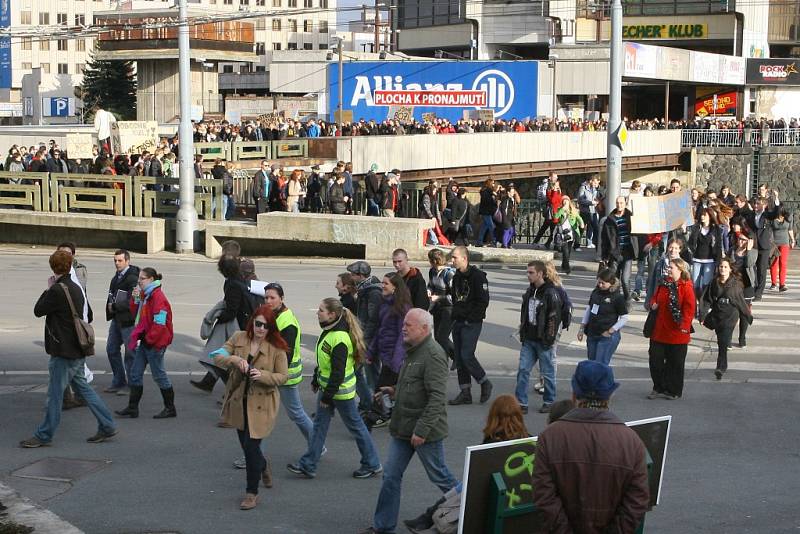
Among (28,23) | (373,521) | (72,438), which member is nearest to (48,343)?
(72,438)

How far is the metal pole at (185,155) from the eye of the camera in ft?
76.0

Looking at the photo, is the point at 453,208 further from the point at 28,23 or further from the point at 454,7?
the point at 28,23

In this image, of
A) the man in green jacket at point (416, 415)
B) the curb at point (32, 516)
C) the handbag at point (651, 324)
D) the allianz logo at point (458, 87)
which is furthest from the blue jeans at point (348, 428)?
the allianz logo at point (458, 87)

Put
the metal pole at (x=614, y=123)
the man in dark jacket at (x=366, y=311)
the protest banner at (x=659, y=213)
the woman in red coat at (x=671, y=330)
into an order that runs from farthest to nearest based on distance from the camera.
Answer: the metal pole at (x=614, y=123), the protest banner at (x=659, y=213), the woman in red coat at (x=671, y=330), the man in dark jacket at (x=366, y=311)

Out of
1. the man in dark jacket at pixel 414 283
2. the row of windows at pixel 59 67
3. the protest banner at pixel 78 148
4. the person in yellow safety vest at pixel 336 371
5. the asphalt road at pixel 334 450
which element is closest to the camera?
the asphalt road at pixel 334 450

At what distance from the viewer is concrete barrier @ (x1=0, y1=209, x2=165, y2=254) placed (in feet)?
80.1

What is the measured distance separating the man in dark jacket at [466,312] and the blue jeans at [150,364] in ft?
9.64

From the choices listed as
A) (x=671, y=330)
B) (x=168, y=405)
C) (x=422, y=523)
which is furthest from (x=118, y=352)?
(x=671, y=330)

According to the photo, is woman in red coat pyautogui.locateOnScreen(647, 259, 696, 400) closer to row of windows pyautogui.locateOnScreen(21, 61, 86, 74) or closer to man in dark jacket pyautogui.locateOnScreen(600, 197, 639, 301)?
man in dark jacket pyautogui.locateOnScreen(600, 197, 639, 301)

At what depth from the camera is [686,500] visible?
29.0ft

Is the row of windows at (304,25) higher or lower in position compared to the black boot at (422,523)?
higher

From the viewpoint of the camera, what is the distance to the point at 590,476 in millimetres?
5223

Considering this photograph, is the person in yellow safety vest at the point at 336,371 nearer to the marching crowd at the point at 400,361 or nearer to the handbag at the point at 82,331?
the marching crowd at the point at 400,361

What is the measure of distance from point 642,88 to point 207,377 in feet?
202
